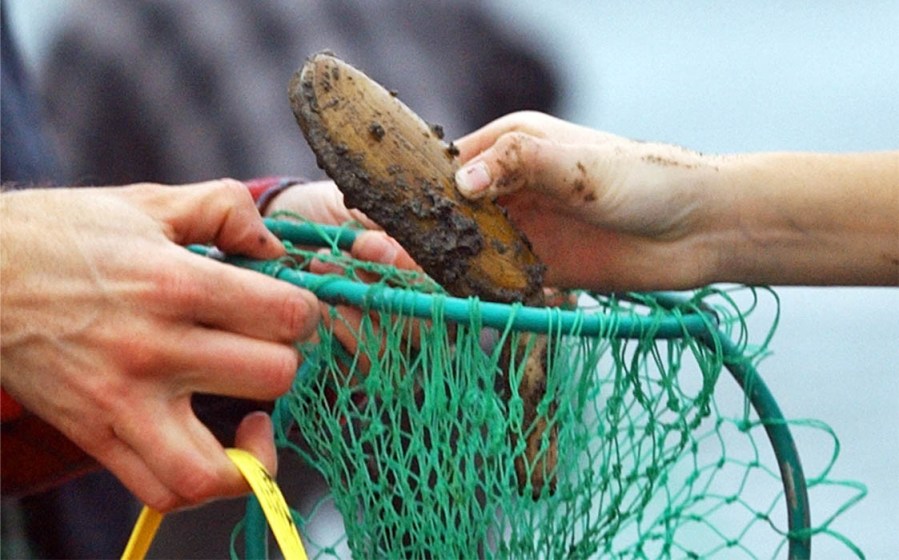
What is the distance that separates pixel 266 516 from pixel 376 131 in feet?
0.99

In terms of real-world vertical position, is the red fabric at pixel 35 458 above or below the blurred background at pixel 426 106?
below

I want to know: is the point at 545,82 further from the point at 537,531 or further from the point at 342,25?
the point at 537,531

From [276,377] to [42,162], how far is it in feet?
2.86

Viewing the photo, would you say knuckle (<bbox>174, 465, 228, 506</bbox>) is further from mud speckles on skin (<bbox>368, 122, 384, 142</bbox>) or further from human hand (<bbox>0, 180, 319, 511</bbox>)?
mud speckles on skin (<bbox>368, 122, 384, 142</bbox>)

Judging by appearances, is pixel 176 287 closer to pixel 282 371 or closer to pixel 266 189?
pixel 282 371

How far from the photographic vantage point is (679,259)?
1222 millimetres

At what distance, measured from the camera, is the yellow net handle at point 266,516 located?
0.95 metres

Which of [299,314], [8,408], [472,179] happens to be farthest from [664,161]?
[8,408]

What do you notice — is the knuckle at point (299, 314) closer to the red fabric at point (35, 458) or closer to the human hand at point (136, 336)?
the human hand at point (136, 336)

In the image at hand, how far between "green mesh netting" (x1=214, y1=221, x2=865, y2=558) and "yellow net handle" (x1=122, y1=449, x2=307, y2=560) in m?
0.10

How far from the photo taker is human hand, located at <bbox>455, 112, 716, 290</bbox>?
1.11 meters

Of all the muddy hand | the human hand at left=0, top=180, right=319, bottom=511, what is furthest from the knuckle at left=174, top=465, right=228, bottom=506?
the muddy hand

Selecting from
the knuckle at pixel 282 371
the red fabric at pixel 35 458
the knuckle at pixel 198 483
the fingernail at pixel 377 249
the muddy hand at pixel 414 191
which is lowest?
the red fabric at pixel 35 458

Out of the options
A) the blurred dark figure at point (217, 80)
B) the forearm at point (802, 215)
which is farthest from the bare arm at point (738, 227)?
the blurred dark figure at point (217, 80)
